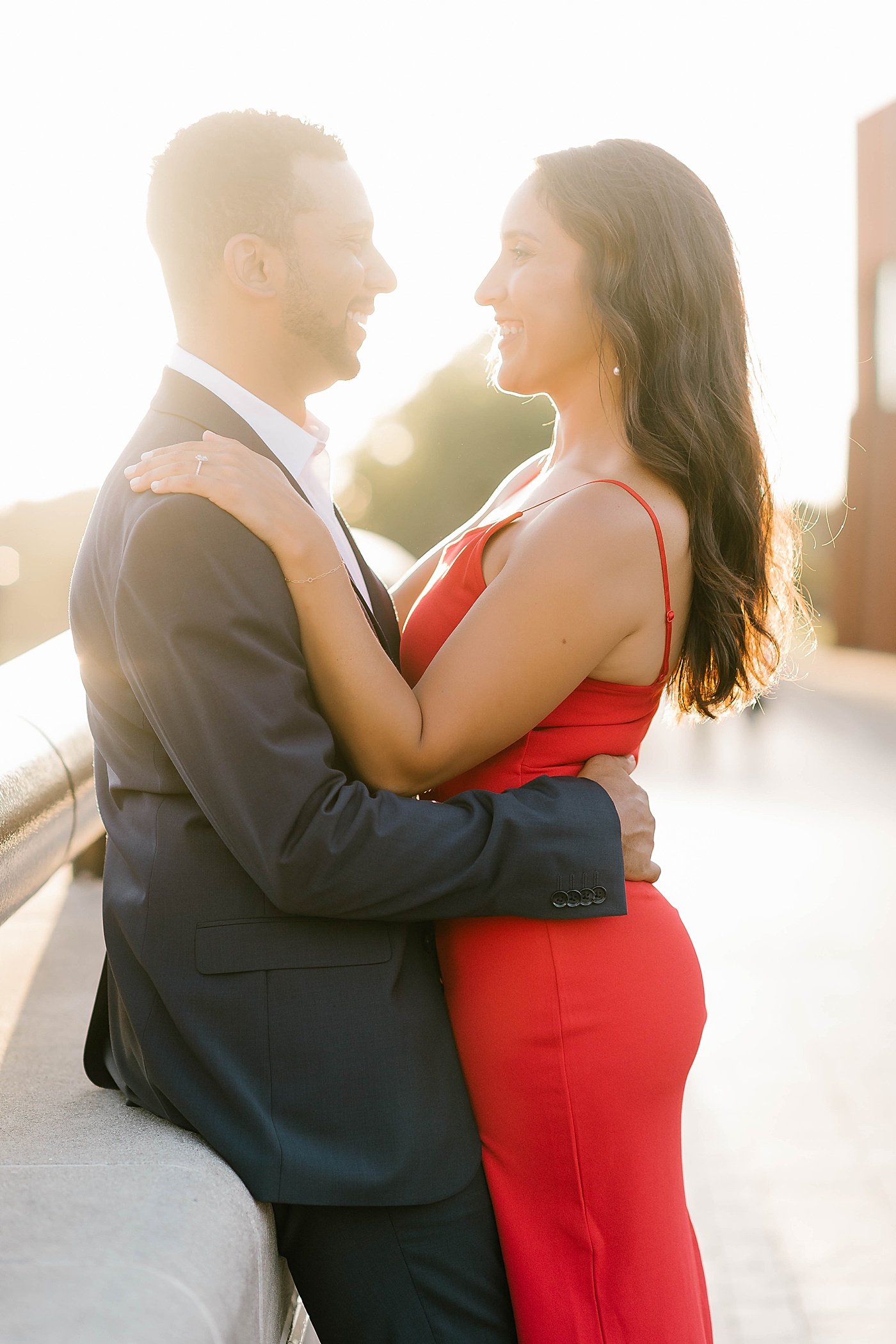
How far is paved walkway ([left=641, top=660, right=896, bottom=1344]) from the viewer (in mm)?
3553

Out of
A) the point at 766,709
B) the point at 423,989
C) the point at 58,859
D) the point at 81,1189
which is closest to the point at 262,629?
the point at 423,989

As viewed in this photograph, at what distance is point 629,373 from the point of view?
90.4 inches

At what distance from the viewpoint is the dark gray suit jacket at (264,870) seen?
1746mm

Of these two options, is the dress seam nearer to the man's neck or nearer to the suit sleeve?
the suit sleeve

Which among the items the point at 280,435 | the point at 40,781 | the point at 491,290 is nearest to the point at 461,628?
the point at 280,435

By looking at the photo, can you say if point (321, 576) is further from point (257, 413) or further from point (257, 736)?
point (257, 413)

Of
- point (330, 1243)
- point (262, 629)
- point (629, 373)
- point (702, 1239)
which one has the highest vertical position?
point (629, 373)

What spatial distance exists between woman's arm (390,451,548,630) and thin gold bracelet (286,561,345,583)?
0.70 m

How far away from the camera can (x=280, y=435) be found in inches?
84.6

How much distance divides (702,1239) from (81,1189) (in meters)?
2.55

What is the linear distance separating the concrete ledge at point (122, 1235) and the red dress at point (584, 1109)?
412mm

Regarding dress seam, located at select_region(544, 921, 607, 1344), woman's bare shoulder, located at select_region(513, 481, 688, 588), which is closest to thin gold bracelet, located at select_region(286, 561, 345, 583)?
woman's bare shoulder, located at select_region(513, 481, 688, 588)

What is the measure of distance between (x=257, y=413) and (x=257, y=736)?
67cm

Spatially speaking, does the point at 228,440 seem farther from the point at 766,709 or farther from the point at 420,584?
the point at 766,709
